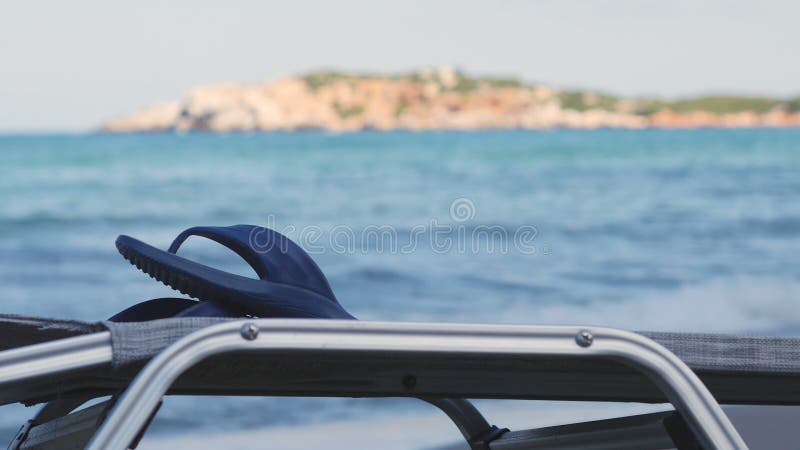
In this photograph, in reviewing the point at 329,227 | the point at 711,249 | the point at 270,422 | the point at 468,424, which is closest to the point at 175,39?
the point at 329,227

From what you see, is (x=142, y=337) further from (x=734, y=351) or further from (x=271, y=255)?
(x=734, y=351)

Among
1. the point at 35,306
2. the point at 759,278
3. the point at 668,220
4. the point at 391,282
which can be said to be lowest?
the point at 35,306

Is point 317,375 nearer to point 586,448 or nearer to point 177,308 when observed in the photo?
point 177,308

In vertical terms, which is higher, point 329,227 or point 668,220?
point 668,220

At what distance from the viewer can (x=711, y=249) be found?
604 inches

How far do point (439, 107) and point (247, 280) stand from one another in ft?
271

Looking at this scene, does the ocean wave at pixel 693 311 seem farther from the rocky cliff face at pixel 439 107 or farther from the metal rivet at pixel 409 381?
the rocky cliff face at pixel 439 107

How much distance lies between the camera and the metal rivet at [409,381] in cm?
186

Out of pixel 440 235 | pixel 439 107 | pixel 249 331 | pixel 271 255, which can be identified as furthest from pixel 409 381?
pixel 439 107

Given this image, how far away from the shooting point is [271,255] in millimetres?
1852

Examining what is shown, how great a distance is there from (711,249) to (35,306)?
8.62m

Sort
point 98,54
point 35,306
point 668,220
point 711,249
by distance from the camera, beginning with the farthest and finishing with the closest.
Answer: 1. point 98,54
2. point 668,220
3. point 711,249
4. point 35,306

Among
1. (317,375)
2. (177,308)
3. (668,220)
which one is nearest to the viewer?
(317,375)

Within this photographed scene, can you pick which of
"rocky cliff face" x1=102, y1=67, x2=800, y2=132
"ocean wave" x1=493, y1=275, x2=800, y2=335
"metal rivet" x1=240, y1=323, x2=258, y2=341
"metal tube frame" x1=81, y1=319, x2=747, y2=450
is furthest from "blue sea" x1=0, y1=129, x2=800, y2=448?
"rocky cliff face" x1=102, y1=67, x2=800, y2=132
